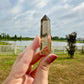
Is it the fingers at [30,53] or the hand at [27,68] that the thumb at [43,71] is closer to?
the hand at [27,68]

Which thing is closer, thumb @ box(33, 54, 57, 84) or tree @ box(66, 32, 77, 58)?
thumb @ box(33, 54, 57, 84)

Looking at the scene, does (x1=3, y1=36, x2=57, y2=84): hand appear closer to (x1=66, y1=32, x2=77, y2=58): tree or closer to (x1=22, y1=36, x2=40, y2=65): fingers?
(x1=22, y1=36, x2=40, y2=65): fingers

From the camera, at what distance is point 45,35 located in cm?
118

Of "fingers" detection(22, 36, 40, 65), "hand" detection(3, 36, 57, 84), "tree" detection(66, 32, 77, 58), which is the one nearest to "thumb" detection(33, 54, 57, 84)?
"hand" detection(3, 36, 57, 84)

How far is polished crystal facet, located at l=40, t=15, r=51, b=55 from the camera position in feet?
3.84

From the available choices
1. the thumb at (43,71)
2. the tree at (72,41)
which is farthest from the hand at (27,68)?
the tree at (72,41)

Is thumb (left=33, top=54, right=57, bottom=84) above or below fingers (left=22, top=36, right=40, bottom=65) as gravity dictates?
below

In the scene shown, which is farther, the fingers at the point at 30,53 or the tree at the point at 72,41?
the tree at the point at 72,41

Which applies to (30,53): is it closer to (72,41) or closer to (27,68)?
(27,68)

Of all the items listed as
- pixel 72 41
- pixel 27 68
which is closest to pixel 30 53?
pixel 27 68

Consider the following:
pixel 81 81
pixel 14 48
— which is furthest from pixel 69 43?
pixel 81 81

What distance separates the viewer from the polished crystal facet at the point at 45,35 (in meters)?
1.17

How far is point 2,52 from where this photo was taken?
36.4ft

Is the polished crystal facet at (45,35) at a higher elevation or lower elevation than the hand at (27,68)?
higher
